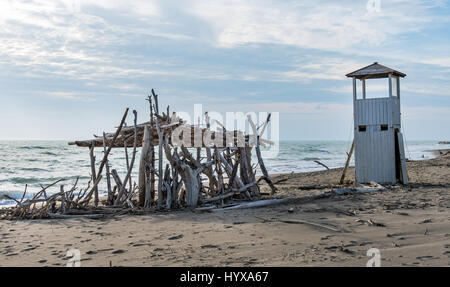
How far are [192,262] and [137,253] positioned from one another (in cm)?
104

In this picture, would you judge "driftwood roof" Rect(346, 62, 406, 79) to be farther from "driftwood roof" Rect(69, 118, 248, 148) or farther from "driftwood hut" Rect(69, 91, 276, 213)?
"driftwood roof" Rect(69, 118, 248, 148)

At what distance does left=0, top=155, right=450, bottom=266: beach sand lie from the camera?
5879 millimetres

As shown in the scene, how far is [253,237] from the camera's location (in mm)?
7078

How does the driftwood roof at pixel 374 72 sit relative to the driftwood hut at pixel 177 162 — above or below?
above

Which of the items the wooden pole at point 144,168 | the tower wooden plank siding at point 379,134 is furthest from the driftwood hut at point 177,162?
the tower wooden plank siding at point 379,134

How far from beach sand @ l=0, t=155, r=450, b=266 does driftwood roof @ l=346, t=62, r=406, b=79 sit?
5039 mm

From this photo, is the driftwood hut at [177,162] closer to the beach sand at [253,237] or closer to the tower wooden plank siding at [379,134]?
the beach sand at [253,237]

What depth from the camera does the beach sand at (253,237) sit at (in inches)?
231

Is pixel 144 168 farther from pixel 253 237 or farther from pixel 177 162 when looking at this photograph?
pixel 253 237

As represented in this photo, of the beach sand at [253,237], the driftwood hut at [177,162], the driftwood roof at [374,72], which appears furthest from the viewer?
the driftwood roof at [374,72]

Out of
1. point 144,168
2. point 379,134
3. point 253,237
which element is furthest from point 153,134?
point 379,134

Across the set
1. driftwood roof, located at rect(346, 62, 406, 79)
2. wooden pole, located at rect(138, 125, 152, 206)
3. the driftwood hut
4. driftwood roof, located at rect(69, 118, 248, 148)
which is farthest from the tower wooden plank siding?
wooden pole, located at rect(138, 125, 152, 206)

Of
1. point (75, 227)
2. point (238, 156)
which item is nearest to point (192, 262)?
point (75, 227)

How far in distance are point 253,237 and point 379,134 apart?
8.63 meters
